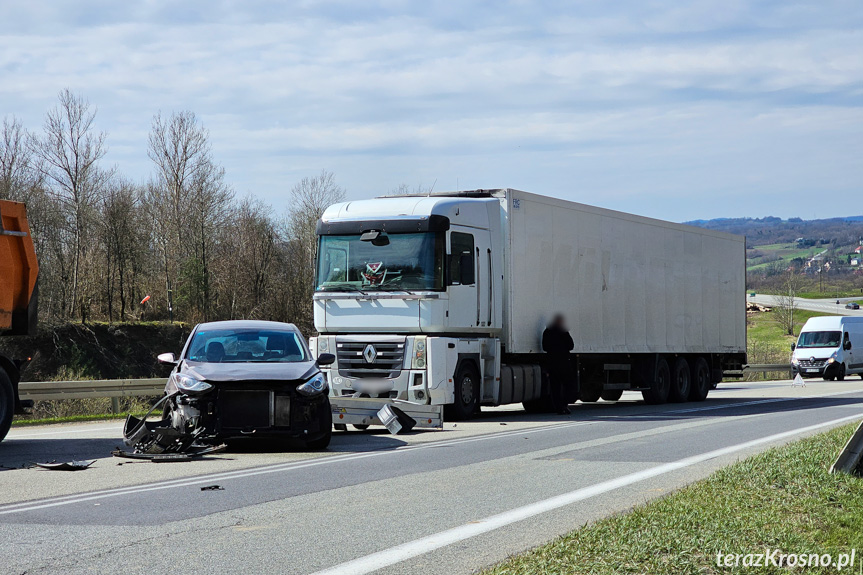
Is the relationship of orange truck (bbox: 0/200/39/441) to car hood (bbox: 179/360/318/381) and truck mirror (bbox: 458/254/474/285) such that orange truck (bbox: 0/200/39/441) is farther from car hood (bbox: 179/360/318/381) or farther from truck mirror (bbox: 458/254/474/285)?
truck mirror (bbox: 458/254/474/285)

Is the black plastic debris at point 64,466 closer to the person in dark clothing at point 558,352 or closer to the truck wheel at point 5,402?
the truck wheel at point 5,402

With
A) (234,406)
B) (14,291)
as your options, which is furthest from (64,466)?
(14,291)

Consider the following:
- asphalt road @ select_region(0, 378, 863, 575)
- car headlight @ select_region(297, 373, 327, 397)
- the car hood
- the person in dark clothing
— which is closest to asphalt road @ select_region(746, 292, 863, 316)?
the person in dark clothing

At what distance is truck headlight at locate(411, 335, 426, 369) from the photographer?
1645cm

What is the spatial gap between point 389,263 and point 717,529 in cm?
1095

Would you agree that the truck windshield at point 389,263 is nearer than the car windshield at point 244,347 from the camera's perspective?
No

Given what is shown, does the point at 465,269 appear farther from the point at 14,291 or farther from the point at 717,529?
the point at 717,529

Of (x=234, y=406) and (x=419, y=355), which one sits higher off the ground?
(x=419, y=355)

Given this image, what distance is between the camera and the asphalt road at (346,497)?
6000mm

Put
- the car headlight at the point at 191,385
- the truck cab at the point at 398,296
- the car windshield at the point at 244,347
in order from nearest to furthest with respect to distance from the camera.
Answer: the car headlight at the point at 191,385
the car windshield at the point at 244,347
the truck cab at the point at 398,296

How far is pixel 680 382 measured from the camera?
24.7 metres

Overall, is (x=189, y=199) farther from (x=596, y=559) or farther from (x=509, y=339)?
(x=596, y=559)

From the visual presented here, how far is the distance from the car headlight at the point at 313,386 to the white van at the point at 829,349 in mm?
35117

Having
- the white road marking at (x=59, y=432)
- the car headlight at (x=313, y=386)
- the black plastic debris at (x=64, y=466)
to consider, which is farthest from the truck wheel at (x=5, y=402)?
the car headlight at (x=313, y=386)
